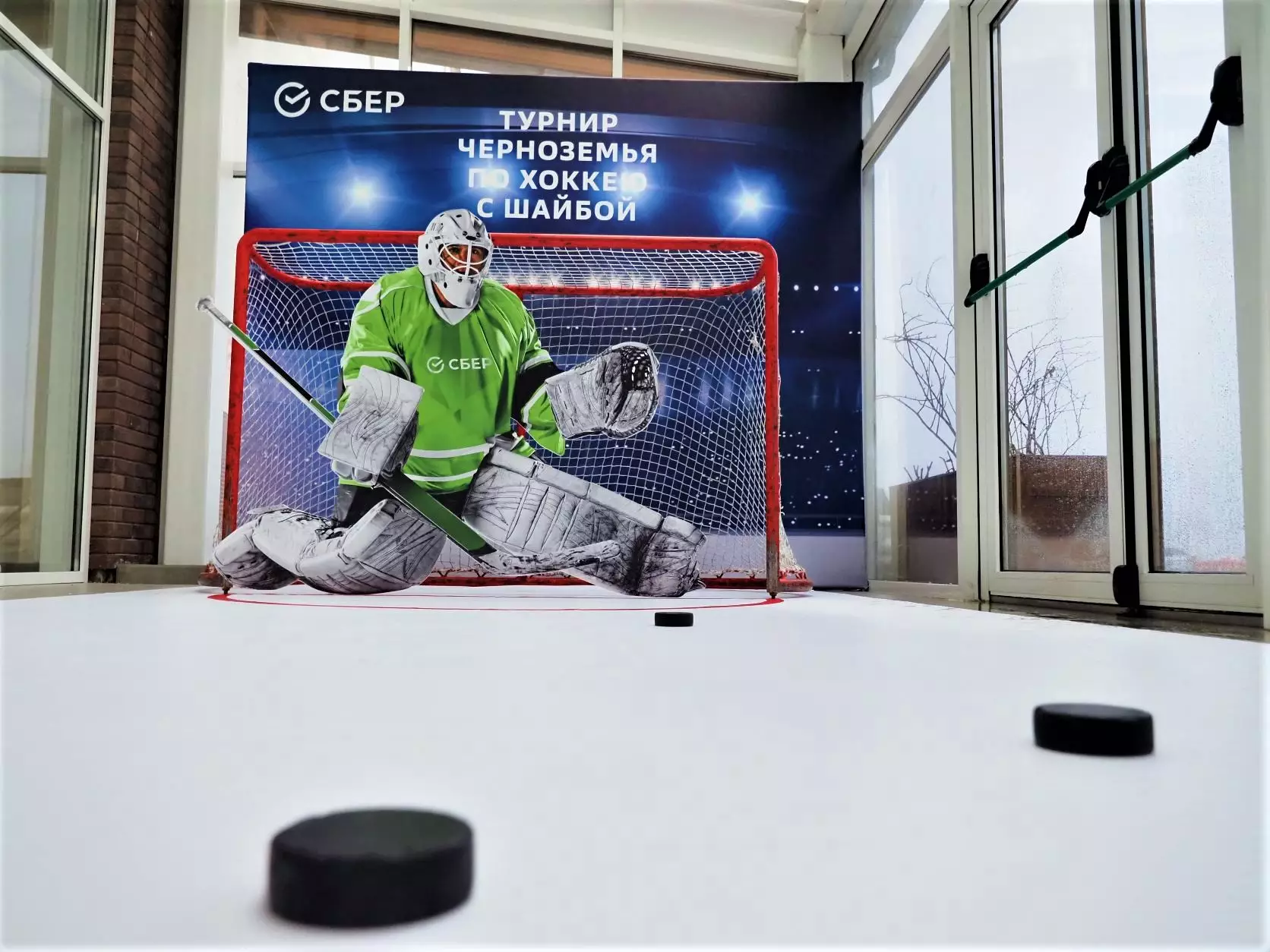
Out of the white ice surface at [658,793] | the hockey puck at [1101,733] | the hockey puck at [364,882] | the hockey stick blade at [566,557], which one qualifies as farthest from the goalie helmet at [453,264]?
the hockey puck at [364,882]

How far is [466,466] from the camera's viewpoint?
2.67 meters

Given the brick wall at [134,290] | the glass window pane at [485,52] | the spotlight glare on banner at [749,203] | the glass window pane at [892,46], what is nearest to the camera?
the brick wall at [134,290]

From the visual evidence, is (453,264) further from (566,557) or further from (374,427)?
(566,557)

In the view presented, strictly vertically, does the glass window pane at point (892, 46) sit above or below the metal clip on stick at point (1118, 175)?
above

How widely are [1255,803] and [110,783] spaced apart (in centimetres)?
64

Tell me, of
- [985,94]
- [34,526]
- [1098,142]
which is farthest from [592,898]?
[34,526]

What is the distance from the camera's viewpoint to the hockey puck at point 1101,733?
0.64m

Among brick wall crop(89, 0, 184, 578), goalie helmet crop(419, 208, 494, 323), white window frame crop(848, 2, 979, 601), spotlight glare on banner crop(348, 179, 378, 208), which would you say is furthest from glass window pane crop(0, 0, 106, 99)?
white window frame crop(848, 2, 979, 601)

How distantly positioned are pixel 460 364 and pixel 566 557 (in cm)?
62

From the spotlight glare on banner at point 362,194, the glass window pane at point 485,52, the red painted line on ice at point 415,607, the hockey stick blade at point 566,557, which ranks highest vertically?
the glass window pane at point 485,52

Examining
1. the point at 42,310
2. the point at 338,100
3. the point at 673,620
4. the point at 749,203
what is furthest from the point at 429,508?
the point at 338,100

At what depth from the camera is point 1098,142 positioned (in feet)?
8.20

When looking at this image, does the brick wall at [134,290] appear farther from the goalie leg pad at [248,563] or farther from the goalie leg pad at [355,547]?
the goalie leg pad at [355,547]

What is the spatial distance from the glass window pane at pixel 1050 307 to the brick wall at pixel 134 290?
3.43m
